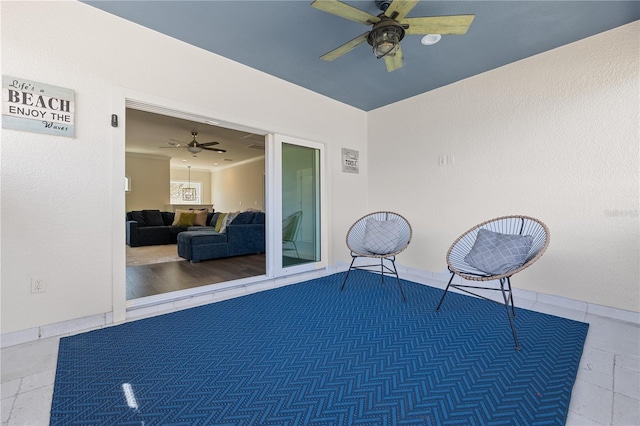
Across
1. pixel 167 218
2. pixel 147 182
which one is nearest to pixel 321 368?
pixel 167 218

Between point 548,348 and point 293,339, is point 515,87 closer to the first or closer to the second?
point 548,348

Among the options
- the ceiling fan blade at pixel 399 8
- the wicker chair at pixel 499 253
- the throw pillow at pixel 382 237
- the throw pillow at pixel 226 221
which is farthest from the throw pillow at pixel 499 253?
the throw pillow at pixel 226 221

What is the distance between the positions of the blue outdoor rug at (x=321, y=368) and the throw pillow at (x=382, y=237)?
2.46 ft

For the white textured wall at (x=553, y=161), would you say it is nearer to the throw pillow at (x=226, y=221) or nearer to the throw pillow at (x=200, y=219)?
the throw pillow at (x=226, y=221)

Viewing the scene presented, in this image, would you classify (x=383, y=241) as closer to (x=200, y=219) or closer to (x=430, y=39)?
(x=430, y=39)

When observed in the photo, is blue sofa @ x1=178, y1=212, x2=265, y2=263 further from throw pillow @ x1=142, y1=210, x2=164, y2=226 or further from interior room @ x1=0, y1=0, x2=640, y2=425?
throw pillow @ x1=142, y1=210, x2=164, y2=226

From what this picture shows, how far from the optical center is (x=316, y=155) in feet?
13.6

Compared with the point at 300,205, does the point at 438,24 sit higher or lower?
higher

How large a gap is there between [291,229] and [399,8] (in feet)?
8.91

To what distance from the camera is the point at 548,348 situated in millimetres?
1979

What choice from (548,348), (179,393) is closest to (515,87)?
(548,348)

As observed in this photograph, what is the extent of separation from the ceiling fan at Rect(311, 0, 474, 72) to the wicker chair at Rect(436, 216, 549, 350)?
1734 millimetres

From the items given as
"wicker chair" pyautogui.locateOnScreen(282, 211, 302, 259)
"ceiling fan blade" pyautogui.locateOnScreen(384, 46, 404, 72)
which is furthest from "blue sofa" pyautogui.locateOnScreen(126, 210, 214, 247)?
"ceiling fan blade" pyautogui.locateOnScreen(384, 46, 404, 72)

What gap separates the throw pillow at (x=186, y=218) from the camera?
7918 millimetres
